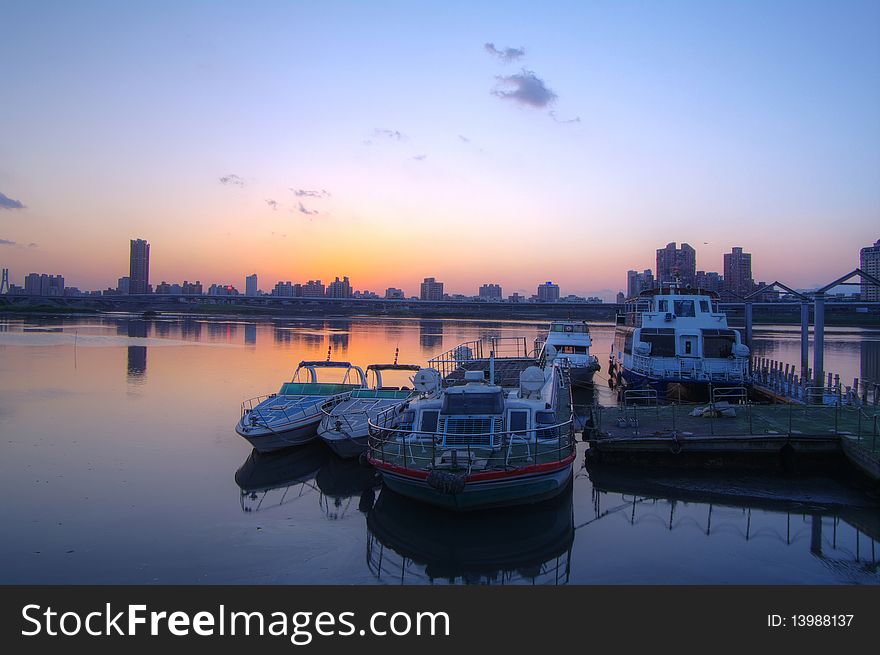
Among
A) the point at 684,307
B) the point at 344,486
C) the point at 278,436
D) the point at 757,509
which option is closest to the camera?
the point at 757,509

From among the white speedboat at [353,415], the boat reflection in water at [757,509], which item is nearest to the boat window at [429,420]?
the white speedboat at [353,415]

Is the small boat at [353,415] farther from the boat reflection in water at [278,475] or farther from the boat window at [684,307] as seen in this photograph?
the boat window at [684,307]

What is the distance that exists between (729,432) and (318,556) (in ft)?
41.2

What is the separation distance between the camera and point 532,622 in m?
8.34

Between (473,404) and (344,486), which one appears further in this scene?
(344,486)

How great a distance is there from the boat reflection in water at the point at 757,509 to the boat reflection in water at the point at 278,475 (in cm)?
750

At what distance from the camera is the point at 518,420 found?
47.0 feet

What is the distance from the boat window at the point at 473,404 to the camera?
14453 millimetres

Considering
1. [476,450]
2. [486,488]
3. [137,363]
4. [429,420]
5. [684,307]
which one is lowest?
[486,488]

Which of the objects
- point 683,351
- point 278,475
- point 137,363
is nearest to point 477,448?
point 278,475

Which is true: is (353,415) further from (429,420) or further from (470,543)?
(470,543)

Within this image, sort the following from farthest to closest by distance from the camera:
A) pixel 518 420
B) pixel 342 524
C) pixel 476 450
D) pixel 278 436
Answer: pixel 278 436 → pixel 518 420 → pixel 476 450 → pixel 342 524

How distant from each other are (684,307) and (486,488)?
2246cm

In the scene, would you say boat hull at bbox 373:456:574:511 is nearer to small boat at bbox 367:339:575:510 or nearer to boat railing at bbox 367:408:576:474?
small boat at bbox 367:339:575:510
